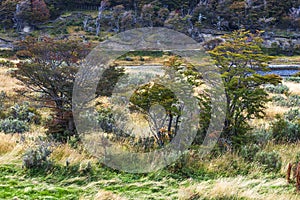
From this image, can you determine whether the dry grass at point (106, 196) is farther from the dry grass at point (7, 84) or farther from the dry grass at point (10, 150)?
the dry grass at point (7, 84)

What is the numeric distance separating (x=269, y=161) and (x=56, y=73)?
5.27 m

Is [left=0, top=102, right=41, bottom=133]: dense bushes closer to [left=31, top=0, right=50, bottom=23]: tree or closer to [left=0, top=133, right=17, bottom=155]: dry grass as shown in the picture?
[left=0, top=133, right=17, bottom=155]: dry grass

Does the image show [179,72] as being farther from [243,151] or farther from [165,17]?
[165,17]

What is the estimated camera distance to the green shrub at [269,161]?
6078mm

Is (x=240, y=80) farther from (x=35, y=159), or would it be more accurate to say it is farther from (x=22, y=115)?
(x=22, y=115)

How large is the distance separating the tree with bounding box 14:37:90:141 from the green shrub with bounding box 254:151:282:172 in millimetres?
4331

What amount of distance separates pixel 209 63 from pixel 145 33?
3968cm

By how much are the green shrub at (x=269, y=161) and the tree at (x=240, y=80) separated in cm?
110

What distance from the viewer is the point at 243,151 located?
672 centimetres

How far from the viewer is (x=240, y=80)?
7672mm

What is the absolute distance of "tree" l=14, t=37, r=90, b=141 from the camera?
802 centimetres

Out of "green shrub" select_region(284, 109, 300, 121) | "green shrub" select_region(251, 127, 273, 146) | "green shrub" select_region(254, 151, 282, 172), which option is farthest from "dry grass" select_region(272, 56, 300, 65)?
"green shrub" select_region(254, 151, 282, 172)

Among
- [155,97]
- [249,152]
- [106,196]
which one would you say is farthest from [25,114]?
[249,152]

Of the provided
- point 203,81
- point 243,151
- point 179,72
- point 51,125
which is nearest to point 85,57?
point 51,125
